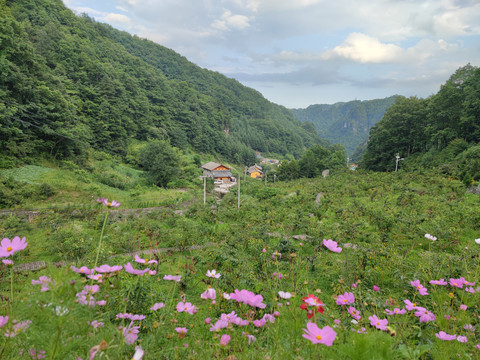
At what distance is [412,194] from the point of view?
1080 cm

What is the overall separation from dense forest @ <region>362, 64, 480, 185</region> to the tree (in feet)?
78.0

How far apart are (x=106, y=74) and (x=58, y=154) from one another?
25044 mm

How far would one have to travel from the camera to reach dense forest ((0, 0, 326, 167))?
798 inches

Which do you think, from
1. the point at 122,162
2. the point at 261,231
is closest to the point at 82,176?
the point at 122,162

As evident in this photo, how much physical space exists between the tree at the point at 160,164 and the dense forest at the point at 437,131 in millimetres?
23780

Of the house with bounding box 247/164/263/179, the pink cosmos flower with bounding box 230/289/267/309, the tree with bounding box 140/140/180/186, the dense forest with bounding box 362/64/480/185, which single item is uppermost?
the dense forest with bounding box 362/64/480/185

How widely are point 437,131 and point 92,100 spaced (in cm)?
4437

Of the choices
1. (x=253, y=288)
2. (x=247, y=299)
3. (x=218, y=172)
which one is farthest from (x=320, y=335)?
(x=218, y=172)

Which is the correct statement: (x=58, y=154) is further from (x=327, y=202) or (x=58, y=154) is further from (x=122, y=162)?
(x=327, y=202)

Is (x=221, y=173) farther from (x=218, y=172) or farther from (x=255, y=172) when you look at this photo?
(x=255, y=172)

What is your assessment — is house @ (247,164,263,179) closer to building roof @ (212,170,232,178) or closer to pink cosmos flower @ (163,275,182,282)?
building roof @ (212,170,232,178)

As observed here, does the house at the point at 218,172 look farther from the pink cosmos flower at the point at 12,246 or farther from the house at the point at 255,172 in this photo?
the pink cosmos flower at the point at 12,246

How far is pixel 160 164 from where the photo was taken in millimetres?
27109

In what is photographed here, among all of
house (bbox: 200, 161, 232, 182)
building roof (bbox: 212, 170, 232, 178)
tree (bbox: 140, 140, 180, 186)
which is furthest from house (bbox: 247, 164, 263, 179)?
tree (bbox: 140, 140, 180, 186)
